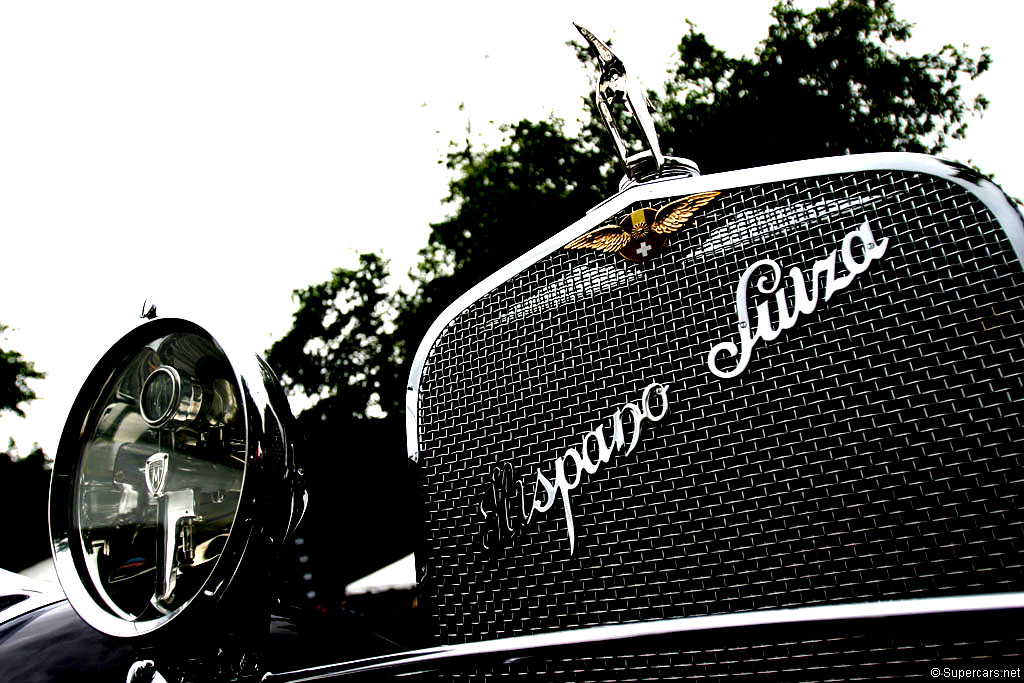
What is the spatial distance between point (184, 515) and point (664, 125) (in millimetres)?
19263

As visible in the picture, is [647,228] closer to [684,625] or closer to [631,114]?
[631,114]

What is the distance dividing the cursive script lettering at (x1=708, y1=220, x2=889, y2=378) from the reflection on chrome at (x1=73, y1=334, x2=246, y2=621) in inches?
36.0

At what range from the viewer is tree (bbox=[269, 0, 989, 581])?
16.6 m

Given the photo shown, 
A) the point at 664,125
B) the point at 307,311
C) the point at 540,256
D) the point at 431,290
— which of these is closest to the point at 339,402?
the point at 307,311

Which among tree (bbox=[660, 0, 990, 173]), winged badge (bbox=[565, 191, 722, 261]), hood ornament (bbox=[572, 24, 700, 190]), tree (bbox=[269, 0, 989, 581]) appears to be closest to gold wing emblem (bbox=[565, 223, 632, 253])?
winged badge (bbox=[565, 191, 722, 261])

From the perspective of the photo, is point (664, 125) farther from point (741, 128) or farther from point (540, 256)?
point (540, 256)

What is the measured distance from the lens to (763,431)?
1239 millimetres

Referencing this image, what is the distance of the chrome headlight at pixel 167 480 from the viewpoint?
3.84 ft

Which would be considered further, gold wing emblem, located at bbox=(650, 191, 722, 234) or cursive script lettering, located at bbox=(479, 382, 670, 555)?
gold wing emblem, located at bbox=(650, 191, 722, 234)

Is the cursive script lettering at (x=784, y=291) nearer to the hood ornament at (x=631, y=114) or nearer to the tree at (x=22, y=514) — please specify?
the hood ornament at (x=631, y=114)
